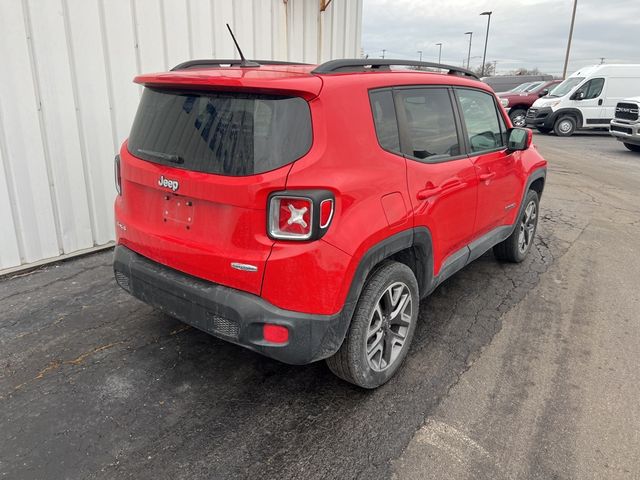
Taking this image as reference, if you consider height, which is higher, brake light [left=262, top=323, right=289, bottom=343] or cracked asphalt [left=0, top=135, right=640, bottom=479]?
brake light [left=262, top=323, right=289, bottom=343]

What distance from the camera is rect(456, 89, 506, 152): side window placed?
366 centimetres

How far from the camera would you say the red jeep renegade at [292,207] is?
230 centimetres

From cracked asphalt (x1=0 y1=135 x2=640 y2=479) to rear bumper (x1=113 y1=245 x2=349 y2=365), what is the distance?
50 cm

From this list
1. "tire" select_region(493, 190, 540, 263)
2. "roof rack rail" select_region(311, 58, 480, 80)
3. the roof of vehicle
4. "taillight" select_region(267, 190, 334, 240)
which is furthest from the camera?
"tire" select_region(493, 190, 540, 263)

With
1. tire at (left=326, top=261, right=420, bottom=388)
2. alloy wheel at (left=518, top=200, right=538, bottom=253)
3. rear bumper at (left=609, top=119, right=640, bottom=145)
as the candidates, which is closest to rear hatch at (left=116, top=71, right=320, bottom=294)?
tire at (left=326, top=261, right=420, bottom=388)

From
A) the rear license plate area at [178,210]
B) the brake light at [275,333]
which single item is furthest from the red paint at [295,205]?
the brake light at [275,333]

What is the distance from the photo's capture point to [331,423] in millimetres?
2641

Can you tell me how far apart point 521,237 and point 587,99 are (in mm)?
15683

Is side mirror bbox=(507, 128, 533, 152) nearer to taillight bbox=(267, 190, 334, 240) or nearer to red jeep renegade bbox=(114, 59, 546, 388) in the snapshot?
red jeep renegade bbox=(114, 59, 546, 388)

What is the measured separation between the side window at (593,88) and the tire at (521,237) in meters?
15.2

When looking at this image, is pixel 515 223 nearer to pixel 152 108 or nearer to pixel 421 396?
pixel 421 396

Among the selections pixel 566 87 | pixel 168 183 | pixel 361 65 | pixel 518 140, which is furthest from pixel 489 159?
pixel 566 87

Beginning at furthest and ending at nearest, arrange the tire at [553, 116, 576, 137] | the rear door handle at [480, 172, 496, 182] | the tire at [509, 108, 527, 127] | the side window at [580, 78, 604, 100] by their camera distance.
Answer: the tire at [509, 108, 527, 127]
the tire at [553, 116, 576, 137]
the side window at [580, 78, 604, 100]
the rear door handle at [480, 172, 496, 182]

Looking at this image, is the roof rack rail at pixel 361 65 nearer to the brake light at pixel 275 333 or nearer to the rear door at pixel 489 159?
the rear door at pixel 489 159
